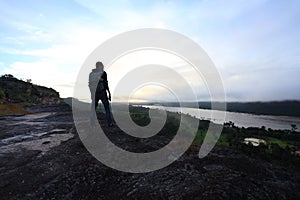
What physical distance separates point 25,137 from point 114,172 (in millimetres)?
6065

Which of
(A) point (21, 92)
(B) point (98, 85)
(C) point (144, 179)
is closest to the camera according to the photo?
(C) point (144, 179)

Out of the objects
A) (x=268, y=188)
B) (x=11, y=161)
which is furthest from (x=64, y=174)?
(x=268, y=188)

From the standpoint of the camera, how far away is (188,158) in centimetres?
604

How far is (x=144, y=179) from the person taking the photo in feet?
15.8

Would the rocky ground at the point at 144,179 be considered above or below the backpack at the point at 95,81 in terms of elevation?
below

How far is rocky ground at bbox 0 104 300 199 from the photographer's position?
13.8 feet

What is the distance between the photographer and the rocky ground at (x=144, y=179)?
4211 millimetres

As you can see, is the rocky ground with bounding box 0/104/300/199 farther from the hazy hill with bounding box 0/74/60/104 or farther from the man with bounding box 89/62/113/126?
the hazy hill with bounding box 0/74/60/104

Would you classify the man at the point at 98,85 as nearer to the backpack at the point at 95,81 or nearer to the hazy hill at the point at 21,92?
the backpack at the point at 95,81

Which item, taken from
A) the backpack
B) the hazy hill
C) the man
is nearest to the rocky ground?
the man

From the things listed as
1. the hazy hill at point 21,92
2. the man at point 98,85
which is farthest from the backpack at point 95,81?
the hazy hill at point 21,92

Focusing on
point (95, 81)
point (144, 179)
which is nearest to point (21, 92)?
point (95, 81)

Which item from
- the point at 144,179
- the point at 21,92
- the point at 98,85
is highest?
the point at 21,92

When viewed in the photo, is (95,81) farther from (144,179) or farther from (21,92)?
(21,92)
